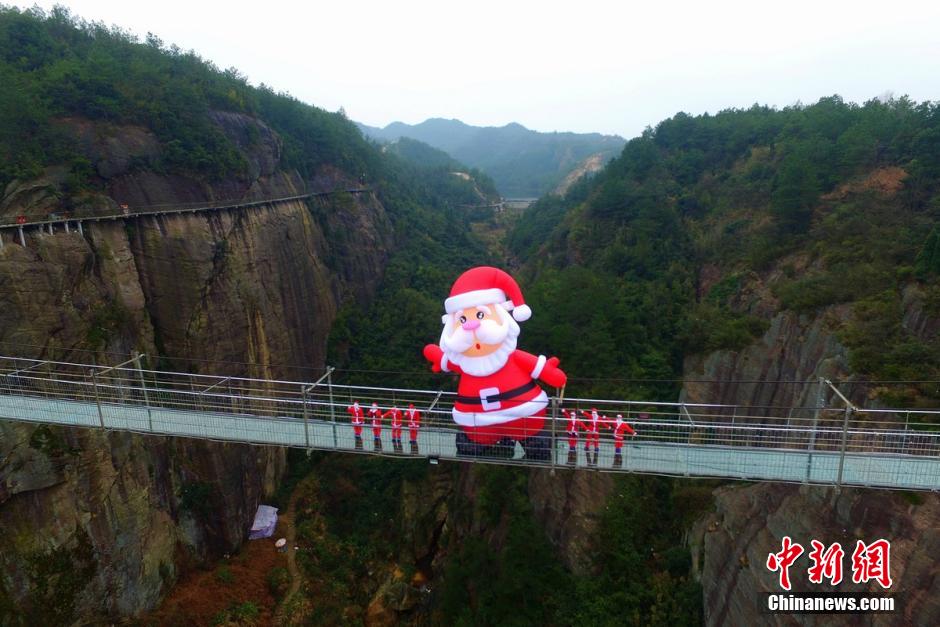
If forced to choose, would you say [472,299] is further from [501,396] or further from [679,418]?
[679,418]

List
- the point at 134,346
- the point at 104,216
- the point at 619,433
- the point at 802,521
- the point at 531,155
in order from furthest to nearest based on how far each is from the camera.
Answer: the point at 531,155 → the point at 134,346 → the point at 104,216 → the point at 802,521 → the point at 619,433

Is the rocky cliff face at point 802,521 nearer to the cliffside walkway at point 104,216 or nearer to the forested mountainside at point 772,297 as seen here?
the forested mountainside at point 772,297

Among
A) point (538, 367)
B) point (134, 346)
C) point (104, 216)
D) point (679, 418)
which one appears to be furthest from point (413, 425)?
point (104, 216)

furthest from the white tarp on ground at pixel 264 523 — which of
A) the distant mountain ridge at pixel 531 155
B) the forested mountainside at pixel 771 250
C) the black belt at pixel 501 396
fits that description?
the distant mountain ridge at pixel 531 155

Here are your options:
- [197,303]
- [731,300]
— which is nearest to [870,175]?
[731,300]

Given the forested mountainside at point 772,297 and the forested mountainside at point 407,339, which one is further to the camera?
the forested mountainside at point 407,339

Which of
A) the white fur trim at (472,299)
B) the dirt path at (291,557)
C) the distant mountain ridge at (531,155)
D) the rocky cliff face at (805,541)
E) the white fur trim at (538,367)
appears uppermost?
the distant mountain ridge at (531,155)

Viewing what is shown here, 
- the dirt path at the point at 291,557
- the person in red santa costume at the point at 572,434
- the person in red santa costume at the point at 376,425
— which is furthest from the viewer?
the dirt path at the point at 291,557
